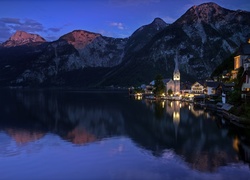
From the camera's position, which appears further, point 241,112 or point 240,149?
point 241,112

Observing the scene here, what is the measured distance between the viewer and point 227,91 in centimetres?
8725

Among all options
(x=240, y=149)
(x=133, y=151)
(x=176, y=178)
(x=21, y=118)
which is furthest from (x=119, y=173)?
(x=21, y=118)

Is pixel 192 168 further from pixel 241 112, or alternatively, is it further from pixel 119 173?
pixel 241 112

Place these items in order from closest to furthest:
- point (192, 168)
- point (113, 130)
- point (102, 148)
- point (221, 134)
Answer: point (192, 168) < point (102, 148) < point (221, 134) < point (113, 130)

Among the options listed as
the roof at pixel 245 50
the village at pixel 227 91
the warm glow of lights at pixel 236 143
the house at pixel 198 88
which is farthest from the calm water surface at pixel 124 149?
the house at pixel 198 88

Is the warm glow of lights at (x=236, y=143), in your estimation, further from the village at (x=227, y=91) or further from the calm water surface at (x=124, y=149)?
the village at (x=227, y=91)

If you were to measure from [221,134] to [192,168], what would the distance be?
21.3 m

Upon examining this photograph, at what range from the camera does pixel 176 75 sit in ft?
558

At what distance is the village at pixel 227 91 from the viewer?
68375 millimetres

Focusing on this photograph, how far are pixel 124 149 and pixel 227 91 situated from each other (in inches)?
2079

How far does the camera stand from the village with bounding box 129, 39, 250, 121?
68375 mm

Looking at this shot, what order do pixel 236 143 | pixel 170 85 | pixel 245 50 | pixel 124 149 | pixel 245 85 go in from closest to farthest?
pixel 124 149 < pixel 236 143 < pixel 245 85 < pixel 245 50 < pixel 170 85

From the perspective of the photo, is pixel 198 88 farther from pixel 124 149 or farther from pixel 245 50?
pixel 124 149

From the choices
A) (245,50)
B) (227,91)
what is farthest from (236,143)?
(245,50)
